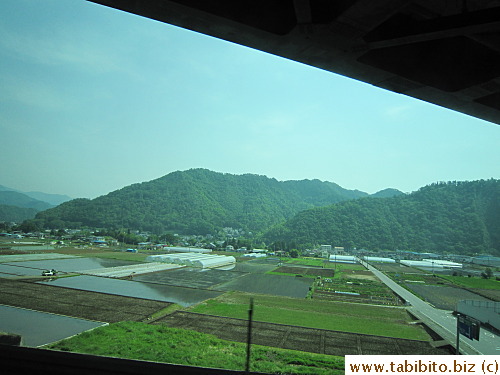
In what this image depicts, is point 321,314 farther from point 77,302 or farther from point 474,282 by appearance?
point 474,282

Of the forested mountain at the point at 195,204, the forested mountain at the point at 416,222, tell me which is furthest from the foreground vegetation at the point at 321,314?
the forested mountain at the point at 195,204

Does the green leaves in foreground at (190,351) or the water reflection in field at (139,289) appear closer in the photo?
the green leaves in foreground at (190,351)

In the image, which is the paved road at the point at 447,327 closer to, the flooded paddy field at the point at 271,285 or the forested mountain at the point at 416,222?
the flooded paddy field at the point at 271,285

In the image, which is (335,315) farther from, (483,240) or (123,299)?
(483,240)

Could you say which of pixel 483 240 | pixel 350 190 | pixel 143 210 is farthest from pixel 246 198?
pixel 483 240

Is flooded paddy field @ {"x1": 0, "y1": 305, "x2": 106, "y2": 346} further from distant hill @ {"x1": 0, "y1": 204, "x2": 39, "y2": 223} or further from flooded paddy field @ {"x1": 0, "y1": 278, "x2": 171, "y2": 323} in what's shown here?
distant hill @ {"x1": 0, "y1": 204, "x2": 39, "y2": 223}

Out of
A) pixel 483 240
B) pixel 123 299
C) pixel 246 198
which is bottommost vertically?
pixel 123 299
